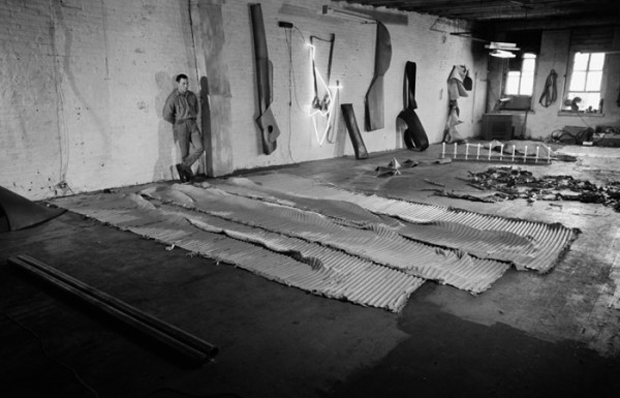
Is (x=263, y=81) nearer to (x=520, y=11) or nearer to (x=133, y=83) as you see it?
(x=133, y=83)

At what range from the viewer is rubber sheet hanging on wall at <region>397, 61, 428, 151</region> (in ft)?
37.8

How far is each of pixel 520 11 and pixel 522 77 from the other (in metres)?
3.29

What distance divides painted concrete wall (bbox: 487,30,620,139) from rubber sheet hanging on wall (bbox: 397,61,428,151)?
4.85 metres

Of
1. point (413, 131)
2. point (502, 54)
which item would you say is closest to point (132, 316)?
point (413, 131)

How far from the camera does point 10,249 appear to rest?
4.18 m

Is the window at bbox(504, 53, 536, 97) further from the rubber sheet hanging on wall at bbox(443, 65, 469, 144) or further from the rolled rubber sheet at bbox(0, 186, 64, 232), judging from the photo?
the rolled rubber sheet at bbox(0, 186, 64, 232)

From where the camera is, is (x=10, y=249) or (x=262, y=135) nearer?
(x=10, y=249)

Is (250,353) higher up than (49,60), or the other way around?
(49,60)

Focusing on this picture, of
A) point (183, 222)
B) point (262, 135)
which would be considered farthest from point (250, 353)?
point (262, 135)

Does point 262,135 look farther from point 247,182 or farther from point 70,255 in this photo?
Answer: point 70,255

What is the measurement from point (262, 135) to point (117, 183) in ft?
9.09

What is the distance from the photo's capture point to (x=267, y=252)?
4059 millimetres

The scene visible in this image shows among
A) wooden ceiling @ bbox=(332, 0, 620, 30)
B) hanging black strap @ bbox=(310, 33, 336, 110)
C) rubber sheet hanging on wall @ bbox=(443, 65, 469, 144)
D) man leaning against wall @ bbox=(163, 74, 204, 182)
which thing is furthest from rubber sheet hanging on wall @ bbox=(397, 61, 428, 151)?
man leaning against wall @ bbox=(163, 74, 204, 182)

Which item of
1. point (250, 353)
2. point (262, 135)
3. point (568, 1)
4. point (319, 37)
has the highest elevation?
point (568, 1)
